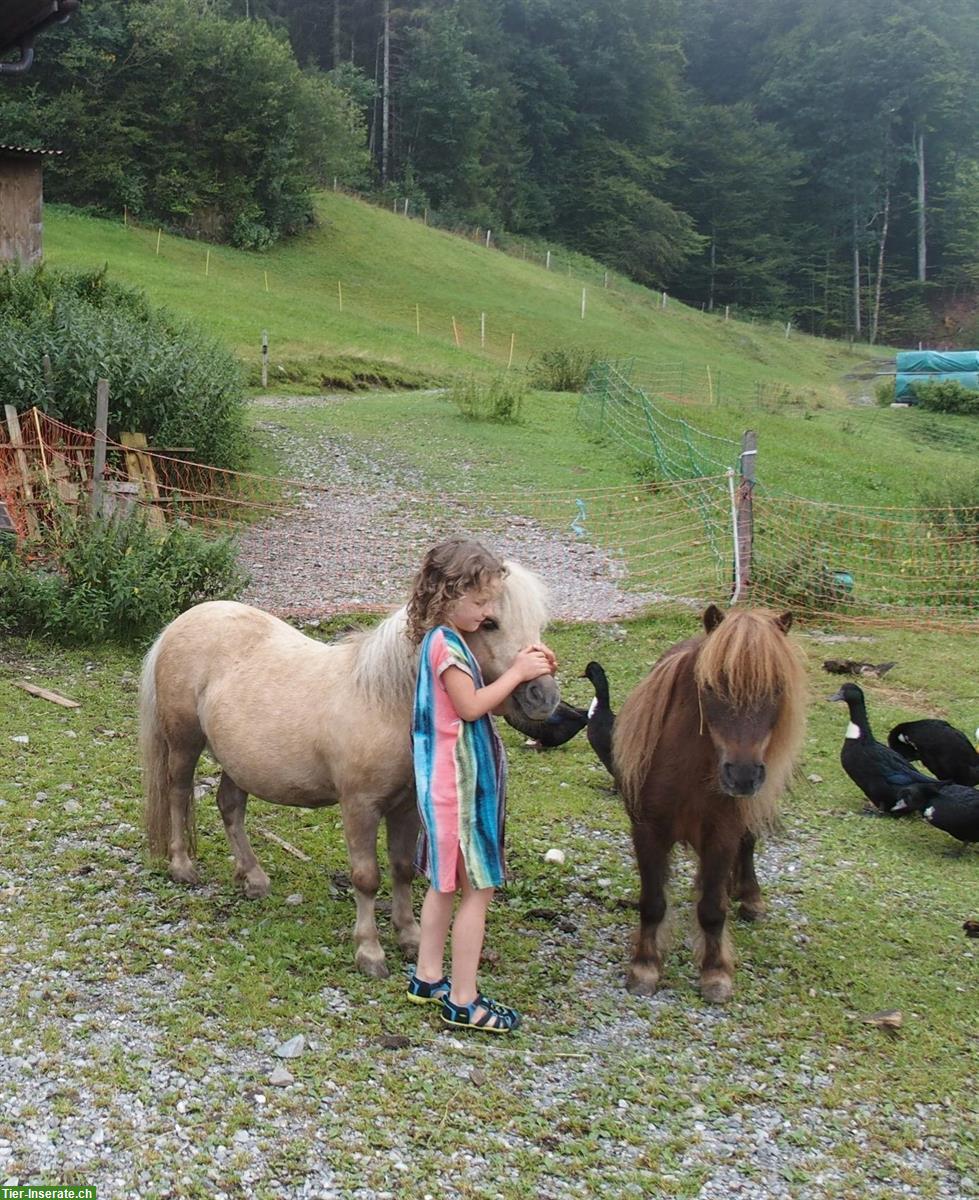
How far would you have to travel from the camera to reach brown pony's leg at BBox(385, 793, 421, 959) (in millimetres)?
4008

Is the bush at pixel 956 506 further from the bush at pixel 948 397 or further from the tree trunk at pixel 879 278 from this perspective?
the tree trunk at pixel 879 278

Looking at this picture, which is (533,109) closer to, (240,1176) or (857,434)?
(857,434)

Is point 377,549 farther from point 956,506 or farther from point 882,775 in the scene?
point 956,506

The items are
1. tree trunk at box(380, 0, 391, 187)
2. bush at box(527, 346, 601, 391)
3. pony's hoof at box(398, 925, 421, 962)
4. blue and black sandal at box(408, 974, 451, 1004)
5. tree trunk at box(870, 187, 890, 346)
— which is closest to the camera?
blue and black sandal at box(408, 974, 451, 1004)

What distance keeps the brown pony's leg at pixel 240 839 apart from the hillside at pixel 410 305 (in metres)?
19.2

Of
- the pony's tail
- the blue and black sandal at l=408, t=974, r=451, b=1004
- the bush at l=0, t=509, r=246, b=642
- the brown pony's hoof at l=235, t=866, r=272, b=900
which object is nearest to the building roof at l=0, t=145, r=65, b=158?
the bush at l=0, t=509, r=246, b=642

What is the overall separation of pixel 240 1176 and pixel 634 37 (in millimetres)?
74281

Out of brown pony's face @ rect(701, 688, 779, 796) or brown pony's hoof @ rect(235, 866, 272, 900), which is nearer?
brown pony's face @ rect(701, 688, 779, 796)

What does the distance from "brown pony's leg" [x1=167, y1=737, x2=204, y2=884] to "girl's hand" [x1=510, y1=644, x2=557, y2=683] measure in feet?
5.66

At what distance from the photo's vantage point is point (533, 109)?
63781 mm

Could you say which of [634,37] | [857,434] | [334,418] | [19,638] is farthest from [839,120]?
[19,638]

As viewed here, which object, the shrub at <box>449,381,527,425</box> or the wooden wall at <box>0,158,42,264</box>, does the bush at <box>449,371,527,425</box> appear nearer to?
the shrub at <box>449,381,527,425</box>

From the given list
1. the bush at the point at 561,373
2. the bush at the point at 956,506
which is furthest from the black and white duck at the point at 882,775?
the bush at the point at 561,373

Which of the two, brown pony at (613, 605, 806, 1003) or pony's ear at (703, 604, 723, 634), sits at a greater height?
pony's ear at (703, 604, 723, 634)
